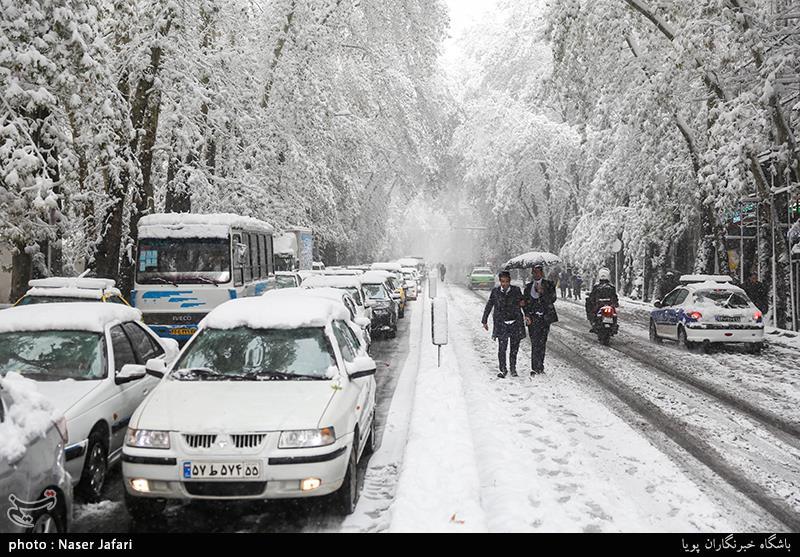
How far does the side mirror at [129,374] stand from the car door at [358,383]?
6.23ft

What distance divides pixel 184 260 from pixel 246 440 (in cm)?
1237

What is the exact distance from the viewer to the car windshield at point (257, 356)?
6.66 m

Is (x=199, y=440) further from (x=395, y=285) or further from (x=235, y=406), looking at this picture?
(x=395, y=285)

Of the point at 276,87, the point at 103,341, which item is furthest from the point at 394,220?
the point at 103,341

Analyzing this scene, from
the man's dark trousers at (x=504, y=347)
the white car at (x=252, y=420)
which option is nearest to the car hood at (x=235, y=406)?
the white car at (x=252, y=420)

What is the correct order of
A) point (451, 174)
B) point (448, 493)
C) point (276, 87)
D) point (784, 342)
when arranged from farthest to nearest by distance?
point (451, 174)
point (276, 87)
point (784, 342)
point (448, 493)

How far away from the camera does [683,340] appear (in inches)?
690

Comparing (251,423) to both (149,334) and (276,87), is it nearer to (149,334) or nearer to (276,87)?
(149,334)

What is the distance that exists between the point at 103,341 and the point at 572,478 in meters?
4.74

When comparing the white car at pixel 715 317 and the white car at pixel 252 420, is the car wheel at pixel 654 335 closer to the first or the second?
the white car at pixel 715 317

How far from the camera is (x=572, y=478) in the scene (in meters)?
6.91

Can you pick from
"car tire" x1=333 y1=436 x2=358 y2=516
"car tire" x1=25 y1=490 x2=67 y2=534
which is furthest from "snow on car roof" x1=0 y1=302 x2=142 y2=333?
"car tire" x1=333 y1=436 x2=358 y2=516

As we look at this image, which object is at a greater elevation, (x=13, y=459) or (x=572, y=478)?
(x=13, y=459)
